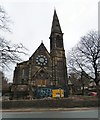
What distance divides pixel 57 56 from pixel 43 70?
613cm

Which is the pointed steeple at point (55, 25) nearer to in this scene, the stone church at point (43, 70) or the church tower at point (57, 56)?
the church tower at point (57, 56)

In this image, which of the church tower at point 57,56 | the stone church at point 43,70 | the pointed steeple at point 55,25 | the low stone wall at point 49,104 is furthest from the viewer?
the pointed steeple at point 55,25

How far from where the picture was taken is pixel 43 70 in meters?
60.0

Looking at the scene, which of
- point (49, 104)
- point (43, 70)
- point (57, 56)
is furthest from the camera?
point (57, 56)

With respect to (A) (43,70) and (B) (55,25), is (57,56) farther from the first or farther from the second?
(B) (55,25)

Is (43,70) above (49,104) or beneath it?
above

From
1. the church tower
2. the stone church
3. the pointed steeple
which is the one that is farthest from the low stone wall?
the pointed steeple

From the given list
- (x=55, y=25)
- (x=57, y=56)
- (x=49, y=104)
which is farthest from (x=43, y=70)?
(x=49, y=104)

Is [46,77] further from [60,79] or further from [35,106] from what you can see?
[35,106]

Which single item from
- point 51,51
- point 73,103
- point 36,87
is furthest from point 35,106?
point 51,51

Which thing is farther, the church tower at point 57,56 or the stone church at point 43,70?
the church tower at point 57,56

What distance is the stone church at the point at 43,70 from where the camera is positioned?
57500 mm

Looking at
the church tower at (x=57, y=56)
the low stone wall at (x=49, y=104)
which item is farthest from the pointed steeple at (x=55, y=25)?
the low stone wall at (x=49, y=104)

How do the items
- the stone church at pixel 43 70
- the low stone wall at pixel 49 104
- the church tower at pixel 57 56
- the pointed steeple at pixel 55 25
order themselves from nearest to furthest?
the low stone wall at pixel 49 104 → the stone church at pixel 43 70 → the church tower at pixel 57 56 → the pointed steeple at pixel 55 25
